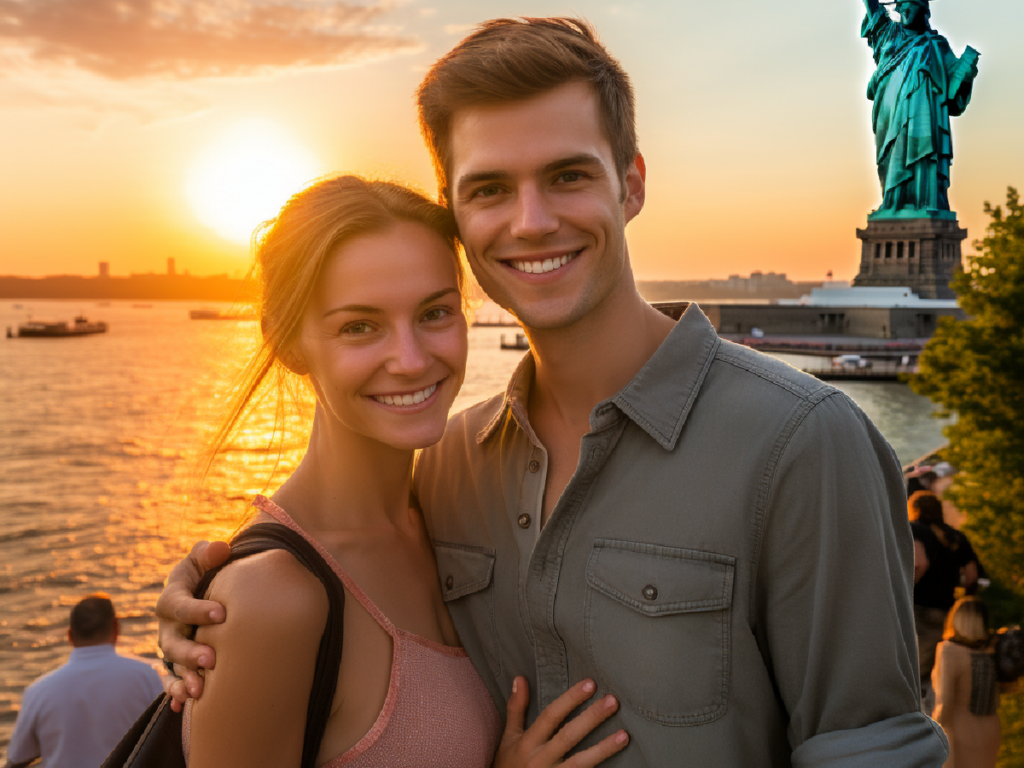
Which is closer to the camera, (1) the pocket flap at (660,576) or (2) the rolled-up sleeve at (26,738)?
(1) the pocket flap at (660,576)

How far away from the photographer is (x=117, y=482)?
41.2 meters

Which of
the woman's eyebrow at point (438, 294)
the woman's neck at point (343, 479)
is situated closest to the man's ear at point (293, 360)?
the woman's neck at point (343, 479)

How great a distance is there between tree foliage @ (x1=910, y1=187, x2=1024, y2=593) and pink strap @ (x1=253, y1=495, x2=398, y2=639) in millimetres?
12108

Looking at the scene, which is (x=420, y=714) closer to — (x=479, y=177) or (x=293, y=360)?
(x=293, y=360)

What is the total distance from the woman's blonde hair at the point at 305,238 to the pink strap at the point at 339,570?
20.9 inches

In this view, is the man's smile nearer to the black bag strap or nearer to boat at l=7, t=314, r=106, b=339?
the black bag strap

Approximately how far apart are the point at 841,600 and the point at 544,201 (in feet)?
4.70

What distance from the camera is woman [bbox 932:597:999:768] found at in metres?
6.16

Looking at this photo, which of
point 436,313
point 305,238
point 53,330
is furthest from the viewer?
point 53,330

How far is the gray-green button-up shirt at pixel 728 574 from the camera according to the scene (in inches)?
86.6

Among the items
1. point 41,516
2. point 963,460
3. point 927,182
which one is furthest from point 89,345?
point 963,460

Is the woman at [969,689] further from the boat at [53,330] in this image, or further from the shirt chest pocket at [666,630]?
the boat at [53,330]

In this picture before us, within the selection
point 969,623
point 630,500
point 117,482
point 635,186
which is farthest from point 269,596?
point 117,482

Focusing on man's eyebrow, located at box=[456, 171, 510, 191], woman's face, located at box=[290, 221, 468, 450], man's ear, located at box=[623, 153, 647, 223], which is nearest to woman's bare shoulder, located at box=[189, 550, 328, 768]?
woman's face, located at box=[290, 221, 468, 450]
